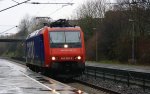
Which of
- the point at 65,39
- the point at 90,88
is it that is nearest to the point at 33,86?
the point at 90,88

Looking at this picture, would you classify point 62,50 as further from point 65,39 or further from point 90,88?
point 90,88

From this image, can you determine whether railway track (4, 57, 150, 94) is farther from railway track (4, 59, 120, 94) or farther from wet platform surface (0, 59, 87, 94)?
wet platform surface (0, 59, 87, 94)

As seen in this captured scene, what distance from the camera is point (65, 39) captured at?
89.8ft

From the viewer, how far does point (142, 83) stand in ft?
67.8

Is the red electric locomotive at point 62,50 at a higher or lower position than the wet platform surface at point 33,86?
higher

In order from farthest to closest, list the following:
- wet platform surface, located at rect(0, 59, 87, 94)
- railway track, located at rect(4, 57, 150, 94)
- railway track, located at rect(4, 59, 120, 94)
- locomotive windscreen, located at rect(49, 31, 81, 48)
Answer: locomotive windscreen, located at rect(49, 31, 81, 48) < railway track, located at rect(4, 59, 120, 94) < railway track, located at rect(4, 57, 150, 94) < wet platform surface, located at rect(0, 59, 87, 94)

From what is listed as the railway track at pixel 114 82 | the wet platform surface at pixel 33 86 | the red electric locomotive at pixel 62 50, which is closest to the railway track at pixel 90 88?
the railway track at pixel 114 82

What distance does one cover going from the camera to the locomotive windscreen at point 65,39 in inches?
1062

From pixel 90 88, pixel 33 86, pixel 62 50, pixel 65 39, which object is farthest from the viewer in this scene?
pixel 65 39

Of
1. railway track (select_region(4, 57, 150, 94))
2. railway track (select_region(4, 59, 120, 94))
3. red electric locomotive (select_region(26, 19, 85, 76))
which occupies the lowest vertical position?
railway track (select_region(4, 59, 120, 94))

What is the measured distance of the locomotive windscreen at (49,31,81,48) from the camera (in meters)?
27.0

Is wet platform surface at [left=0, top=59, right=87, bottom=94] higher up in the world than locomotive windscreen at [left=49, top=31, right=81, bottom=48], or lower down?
lower down

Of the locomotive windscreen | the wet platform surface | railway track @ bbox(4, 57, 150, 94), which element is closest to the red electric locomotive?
the locomotive windscreen

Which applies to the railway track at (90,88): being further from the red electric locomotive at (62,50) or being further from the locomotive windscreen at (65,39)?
the locomotive windscreen at (65,39)
